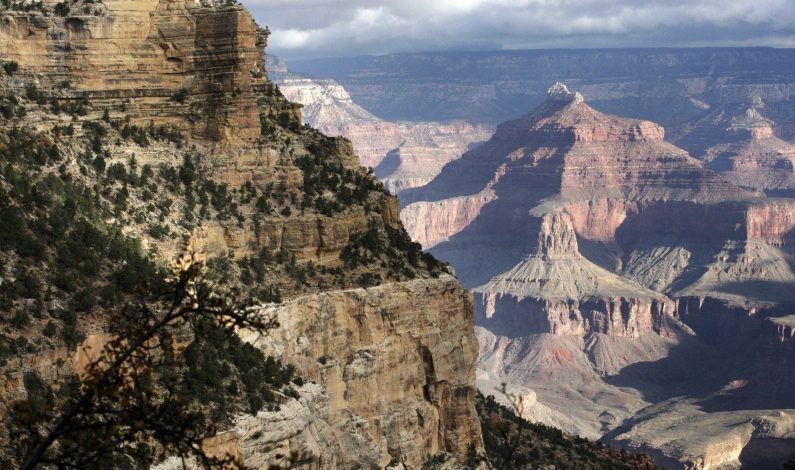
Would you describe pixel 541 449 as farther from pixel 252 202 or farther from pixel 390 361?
pixel 252 202

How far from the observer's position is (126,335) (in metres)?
21.1

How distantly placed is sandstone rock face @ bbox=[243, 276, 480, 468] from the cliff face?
6cm

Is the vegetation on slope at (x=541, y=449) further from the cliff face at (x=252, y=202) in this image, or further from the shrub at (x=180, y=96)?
the shrub at (x=180, y=96)

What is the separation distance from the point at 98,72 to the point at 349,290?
1133 cm

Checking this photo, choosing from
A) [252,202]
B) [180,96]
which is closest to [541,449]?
[252,202]

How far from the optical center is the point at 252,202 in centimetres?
5156

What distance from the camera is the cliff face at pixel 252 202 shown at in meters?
48.9

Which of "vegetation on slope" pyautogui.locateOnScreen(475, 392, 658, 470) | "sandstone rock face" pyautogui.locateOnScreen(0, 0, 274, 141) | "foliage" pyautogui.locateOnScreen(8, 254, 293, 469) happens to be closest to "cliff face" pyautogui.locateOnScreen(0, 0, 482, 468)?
"sandstone rock face" pyautogui.locateOnScreen(0, 0, 274, 141)

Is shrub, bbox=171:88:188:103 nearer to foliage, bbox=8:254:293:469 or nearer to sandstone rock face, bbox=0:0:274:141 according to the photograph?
sandstone rock face, bbox=0:0:274:141

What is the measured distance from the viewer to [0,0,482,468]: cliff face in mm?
48938

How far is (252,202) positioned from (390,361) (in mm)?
7418

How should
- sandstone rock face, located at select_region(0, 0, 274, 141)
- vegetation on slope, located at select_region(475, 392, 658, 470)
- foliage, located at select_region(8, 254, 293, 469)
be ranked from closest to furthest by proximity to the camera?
foliage, located at select_region(8, 254, 293, 469)
sandstone rock face, located at select_region(0, 0, 274, 141)
vegetation on slope, located at select_region(475, 392, 658, 470)

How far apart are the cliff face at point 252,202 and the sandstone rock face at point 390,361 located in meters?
0.06

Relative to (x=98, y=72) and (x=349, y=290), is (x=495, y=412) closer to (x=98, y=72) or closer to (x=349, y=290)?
(x=349, y=290)
